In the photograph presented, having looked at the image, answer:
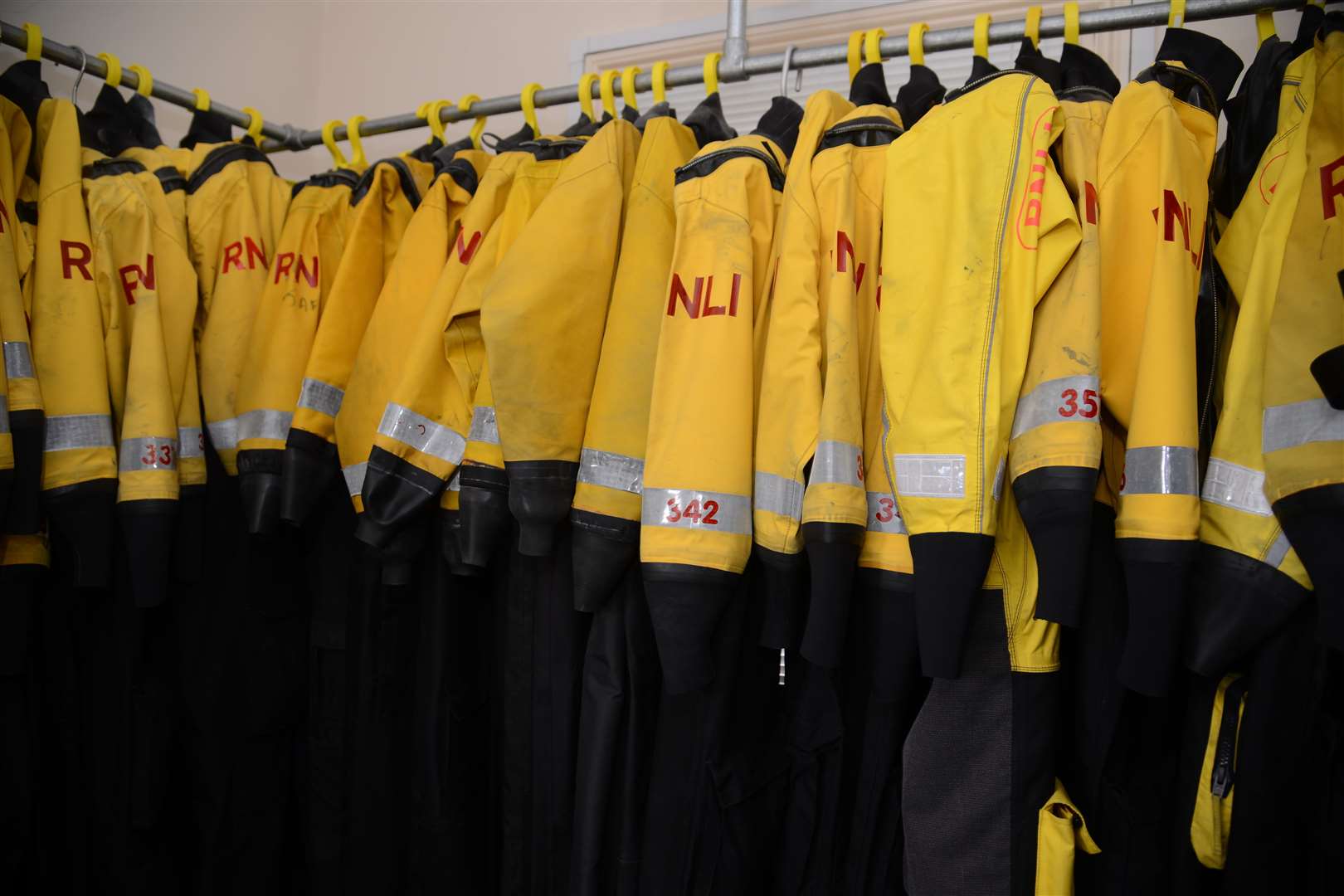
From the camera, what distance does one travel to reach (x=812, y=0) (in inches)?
86.3

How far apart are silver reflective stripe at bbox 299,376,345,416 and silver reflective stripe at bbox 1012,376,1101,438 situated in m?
1.09

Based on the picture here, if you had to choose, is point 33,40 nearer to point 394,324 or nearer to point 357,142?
point 357,142

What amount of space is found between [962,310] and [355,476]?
39.6 inches

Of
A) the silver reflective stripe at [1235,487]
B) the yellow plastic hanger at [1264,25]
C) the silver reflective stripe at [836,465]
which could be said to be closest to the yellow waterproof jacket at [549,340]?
the silver reflective stripe at [836,465]

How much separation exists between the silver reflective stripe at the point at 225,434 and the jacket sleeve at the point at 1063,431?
53.4 inches

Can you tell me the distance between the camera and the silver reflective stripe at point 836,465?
108cm

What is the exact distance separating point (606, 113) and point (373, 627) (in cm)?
103

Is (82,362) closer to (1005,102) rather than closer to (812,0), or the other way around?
(1005,102)

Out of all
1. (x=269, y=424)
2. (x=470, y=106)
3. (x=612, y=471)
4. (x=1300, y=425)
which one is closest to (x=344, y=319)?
(x=269, y=424)

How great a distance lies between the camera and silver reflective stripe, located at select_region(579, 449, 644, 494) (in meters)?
1.24

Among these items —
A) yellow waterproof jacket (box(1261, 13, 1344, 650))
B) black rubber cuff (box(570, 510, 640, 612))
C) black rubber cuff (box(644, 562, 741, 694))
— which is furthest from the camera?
black rubber cuff (box(570, 510, 640, 612))

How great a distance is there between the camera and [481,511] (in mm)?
1329

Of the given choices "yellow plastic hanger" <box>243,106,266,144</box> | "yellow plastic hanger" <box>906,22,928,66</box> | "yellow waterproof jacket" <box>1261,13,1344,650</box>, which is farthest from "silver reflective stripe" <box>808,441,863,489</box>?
"yellow plastic hanger" <box>243,106,266,144</box>

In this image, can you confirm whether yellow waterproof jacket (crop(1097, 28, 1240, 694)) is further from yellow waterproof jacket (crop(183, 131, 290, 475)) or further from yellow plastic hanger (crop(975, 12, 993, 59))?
yellow waterproof jacket (crop(183, 131, 290, 475))
